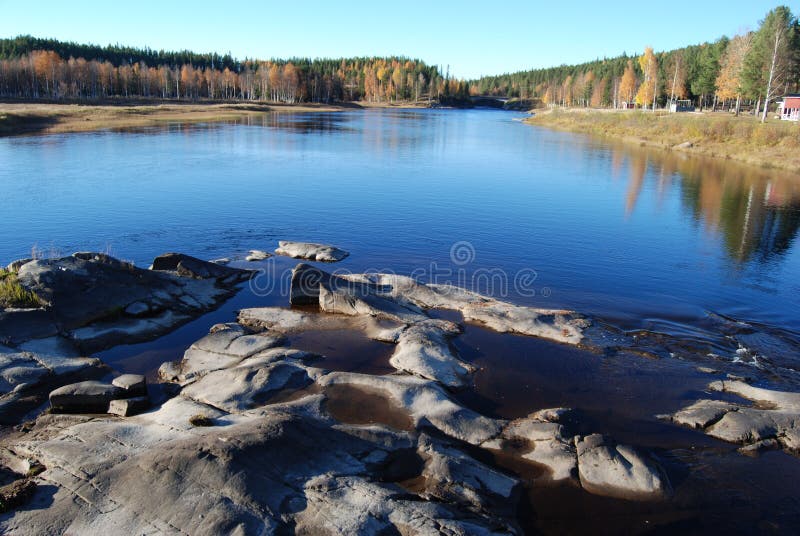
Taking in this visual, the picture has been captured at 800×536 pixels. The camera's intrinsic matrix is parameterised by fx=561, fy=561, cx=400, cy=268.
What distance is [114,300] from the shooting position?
20672mm

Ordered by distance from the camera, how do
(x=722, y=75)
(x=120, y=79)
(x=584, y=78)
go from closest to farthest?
1. (x=722, y=75)
2. (x=120, y=79)
3. (x=584, y=78)

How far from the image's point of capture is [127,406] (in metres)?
13.8

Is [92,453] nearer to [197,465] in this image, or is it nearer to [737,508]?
Answer: [197,465]

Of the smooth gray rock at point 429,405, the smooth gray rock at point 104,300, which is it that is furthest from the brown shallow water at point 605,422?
the smooth gray rock at point 104,300

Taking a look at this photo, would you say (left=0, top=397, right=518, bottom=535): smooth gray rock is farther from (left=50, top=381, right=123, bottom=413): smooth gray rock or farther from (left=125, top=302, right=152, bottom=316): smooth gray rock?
(left=125, top=302, right=152, bottom=316): smooth gray rock

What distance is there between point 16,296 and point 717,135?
78657 millimetres

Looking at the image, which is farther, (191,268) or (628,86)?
(628,86)

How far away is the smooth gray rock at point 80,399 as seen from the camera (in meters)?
14.0

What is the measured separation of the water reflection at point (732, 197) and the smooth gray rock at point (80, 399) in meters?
30.8

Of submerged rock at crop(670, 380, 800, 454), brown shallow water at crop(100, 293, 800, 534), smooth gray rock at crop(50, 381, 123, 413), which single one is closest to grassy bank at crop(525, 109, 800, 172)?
submerged rock at crop(670, 380, 800, 454)

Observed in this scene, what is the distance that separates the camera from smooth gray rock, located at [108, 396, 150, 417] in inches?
542

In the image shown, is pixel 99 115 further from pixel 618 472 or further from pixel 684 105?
pixel 684 105

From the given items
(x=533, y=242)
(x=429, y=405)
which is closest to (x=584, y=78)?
(x=533, y=242)

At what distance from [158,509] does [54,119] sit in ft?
308
